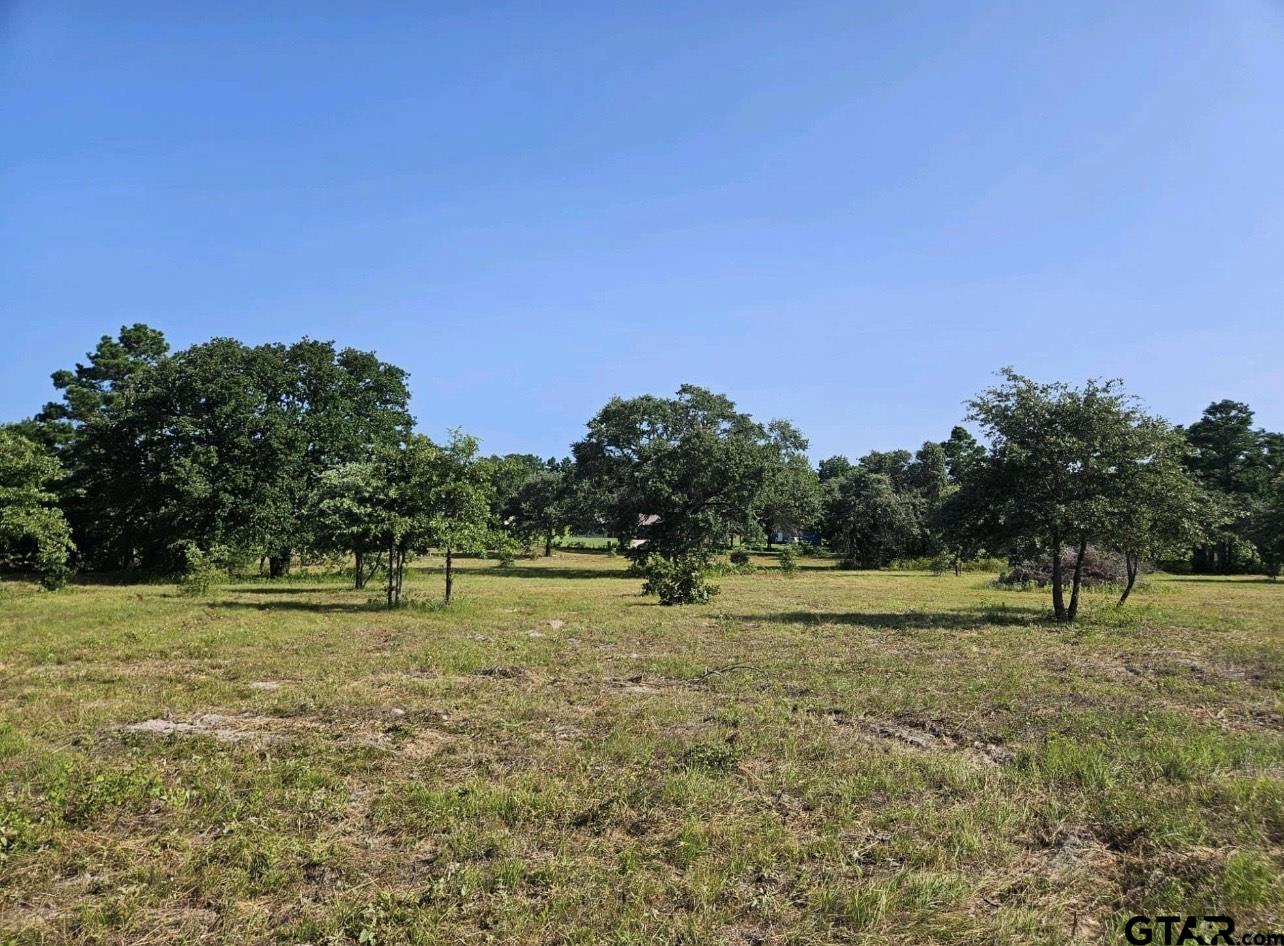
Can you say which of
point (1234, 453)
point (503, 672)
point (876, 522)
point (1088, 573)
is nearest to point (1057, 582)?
point (503, 672)

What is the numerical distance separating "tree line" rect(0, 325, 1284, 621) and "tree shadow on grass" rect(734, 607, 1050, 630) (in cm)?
139

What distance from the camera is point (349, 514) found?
68.9 ft

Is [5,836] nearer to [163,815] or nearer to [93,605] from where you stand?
[163,815]

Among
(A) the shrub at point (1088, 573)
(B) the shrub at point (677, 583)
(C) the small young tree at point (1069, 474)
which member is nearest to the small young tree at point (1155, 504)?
(C) the small young tree at point (1069, 474)

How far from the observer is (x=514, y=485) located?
67.6 meters

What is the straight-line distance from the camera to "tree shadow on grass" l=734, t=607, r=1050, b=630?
62.1 feet

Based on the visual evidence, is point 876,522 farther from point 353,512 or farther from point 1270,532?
point 353,512

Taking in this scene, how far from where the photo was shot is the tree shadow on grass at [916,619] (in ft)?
A: 62.1

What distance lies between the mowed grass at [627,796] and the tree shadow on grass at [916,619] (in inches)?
212

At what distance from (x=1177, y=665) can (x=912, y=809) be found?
9.87 meters

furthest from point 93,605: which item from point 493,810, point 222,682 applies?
point 493,810

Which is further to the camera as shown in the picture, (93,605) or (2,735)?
(93,605)

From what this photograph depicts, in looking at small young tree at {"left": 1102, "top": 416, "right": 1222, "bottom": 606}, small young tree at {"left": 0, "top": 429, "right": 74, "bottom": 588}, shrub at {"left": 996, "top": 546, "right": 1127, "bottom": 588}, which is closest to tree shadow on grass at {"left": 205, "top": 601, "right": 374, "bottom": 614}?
small young tree at {"left": 0, "top": 429, "right": 74, "bottom": 588}

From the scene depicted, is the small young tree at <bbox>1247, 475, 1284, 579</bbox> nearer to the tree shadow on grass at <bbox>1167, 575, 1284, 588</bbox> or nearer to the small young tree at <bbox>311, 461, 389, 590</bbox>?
the tree shadow on grass at <bbox>1167, 575, 1284, 588</bbox>
